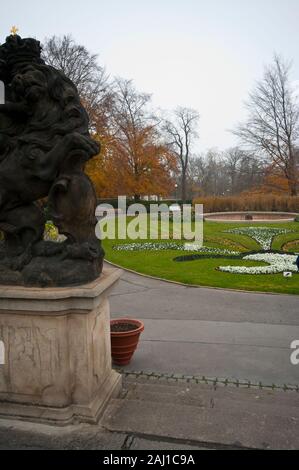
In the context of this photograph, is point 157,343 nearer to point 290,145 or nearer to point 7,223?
point 7,223

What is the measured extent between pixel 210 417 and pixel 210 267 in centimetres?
891

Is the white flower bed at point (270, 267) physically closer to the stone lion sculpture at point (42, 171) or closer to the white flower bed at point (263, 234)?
Answer: the white flower bed at point (263, 234)

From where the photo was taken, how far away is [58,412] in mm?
3316

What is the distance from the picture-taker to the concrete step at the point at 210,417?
3021mm

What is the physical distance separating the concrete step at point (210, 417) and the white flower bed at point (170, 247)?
35.6 feet

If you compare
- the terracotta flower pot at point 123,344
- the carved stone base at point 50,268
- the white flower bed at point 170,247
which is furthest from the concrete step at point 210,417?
the white flower bed at point 170,247

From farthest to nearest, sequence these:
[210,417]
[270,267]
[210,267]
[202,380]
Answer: [210,267] < [270,267] < [202,380] < [210,417]

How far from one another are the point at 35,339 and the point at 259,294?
6.80 m

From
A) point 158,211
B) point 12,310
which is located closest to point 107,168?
point 158,211

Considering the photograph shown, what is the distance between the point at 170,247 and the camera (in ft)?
53.9

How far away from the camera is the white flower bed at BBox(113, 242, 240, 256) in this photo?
1507cm

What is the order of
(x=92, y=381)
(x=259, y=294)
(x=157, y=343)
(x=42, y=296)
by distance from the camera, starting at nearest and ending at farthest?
(x=42, y=296)
(x=92, y=381)
(x=157, y=343)
(x=259, y=294)

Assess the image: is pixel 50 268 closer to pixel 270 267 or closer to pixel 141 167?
pixel 270 267

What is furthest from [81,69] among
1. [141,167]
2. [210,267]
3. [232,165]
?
[232,165]
